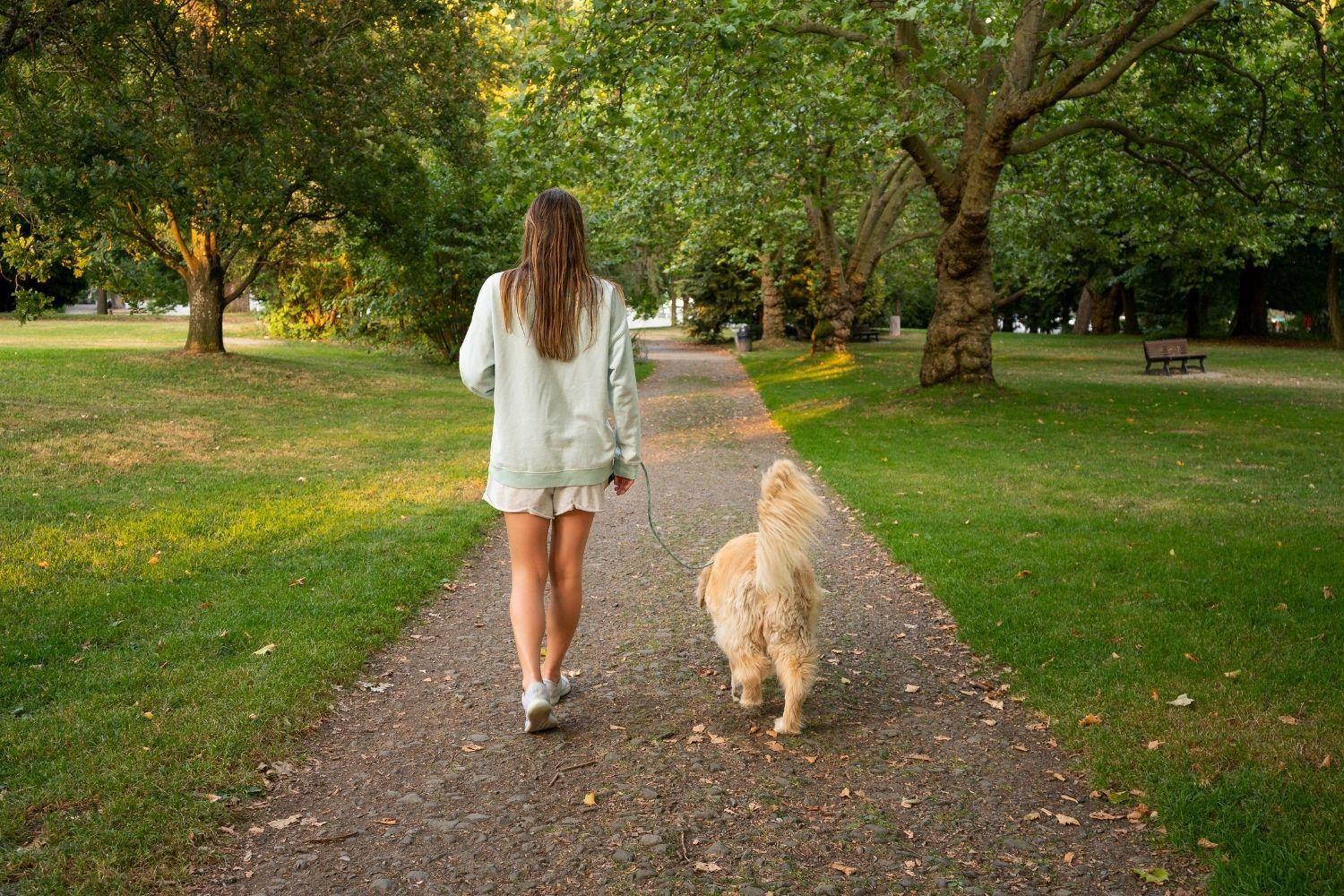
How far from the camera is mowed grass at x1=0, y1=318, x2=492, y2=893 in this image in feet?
13.5

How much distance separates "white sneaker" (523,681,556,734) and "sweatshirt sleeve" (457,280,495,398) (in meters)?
1.39

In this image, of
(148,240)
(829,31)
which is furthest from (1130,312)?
(148,240)

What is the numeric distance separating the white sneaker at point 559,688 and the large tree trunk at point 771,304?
31747 mm

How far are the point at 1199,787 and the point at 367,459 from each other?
430 inches

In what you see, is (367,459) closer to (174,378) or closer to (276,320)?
(174,378)

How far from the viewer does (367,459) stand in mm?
13367

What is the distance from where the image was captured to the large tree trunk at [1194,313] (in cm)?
4369

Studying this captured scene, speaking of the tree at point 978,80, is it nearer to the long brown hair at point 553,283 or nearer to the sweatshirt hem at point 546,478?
the long brown hair at point 553,283

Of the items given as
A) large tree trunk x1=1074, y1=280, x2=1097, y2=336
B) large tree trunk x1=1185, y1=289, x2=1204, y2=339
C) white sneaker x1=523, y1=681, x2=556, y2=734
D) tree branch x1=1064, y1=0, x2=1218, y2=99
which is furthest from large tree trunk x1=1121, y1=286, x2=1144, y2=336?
white sneaker x1=523, y1=681, x2=556, y2=734

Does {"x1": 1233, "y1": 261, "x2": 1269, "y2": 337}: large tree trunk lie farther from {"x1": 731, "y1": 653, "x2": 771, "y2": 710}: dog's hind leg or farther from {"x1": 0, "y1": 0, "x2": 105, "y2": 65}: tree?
{"x1": 731, "y1": 653, "x2": 771, "y2": 710}: dog's hind leg

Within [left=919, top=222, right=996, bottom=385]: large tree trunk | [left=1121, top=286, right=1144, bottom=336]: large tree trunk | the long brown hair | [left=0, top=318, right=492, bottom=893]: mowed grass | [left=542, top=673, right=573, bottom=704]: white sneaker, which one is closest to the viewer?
[left=0, top=318, right=492, bottom=893]: mowed grass

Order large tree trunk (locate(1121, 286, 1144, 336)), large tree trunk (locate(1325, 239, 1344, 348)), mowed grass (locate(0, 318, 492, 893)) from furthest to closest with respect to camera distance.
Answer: large tree trunk (locate(1121, 286, 1144, 336)) → large tree trunk (locate(1325, 239, 1344, 348)) → mowed grass (locate(0, 318, 492, 893))

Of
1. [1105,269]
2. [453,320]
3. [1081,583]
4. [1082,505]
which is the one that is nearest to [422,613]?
[1081,583]

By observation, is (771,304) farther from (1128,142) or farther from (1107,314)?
(1107,314)
